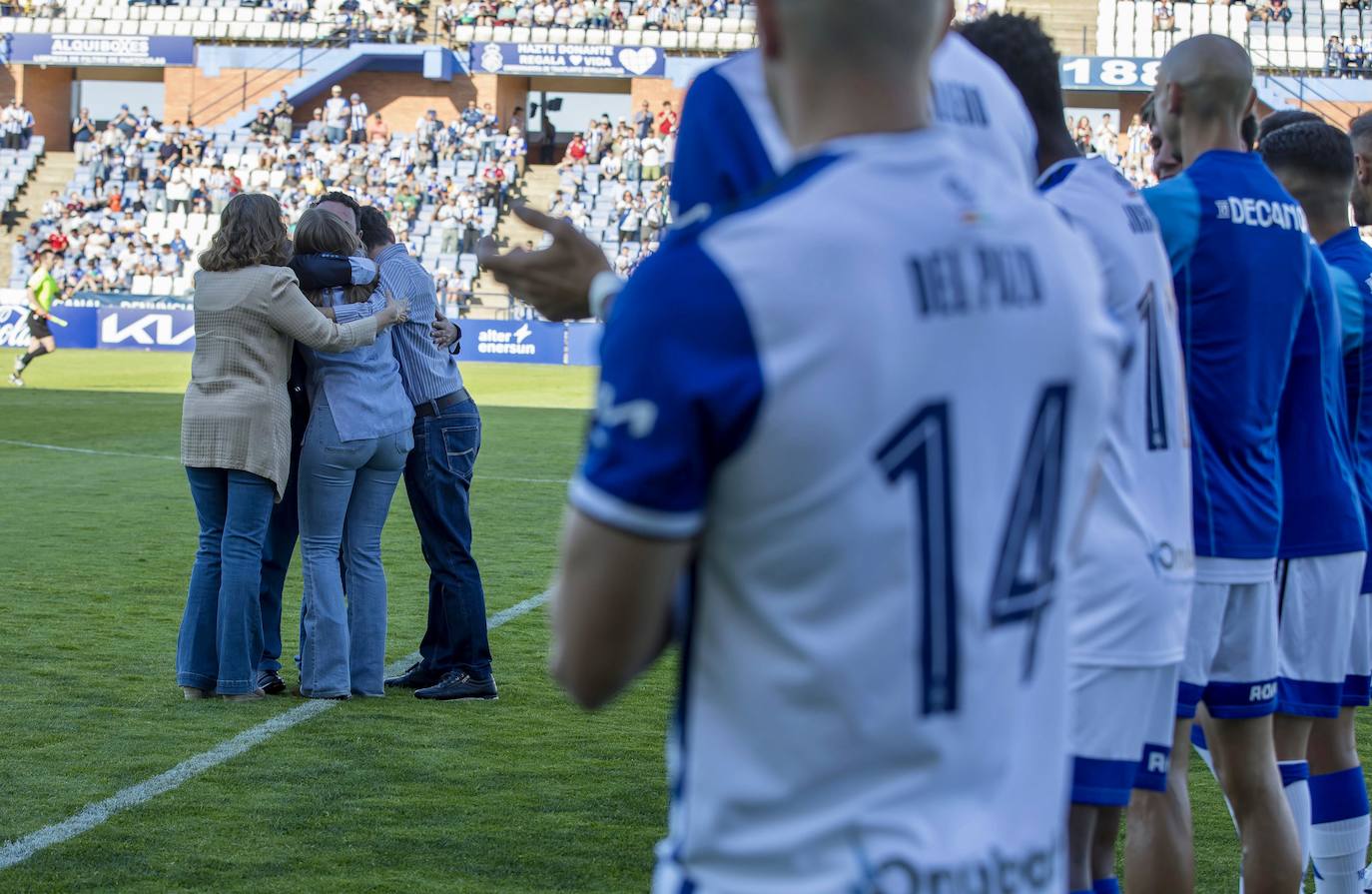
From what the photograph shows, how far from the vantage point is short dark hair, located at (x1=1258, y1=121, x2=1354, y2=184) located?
421 centimetres

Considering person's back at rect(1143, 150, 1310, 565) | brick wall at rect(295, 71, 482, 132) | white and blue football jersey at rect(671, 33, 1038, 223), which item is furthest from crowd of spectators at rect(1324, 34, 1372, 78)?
white and blue football jersey at rect(671, 33, 1038, 223)

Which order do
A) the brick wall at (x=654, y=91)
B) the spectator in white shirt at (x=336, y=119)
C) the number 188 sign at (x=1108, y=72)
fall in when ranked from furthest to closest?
the brick wall at (x=654, y=91) → the spectator in white shirt at (x=336, y=119) → the number 188 sign at (x=1108, y=72)

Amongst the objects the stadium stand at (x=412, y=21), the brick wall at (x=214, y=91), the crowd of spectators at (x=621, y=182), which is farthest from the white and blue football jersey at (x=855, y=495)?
the brick wall at (x=214, y=91)

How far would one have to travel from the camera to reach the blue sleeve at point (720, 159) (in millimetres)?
2311

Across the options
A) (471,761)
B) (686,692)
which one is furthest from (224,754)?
(686,692)

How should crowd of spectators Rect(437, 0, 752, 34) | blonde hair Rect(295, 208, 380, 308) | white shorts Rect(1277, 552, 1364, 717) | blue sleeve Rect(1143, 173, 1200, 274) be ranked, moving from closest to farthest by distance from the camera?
blue sleeve Rect(1143, 173, 1200, 274) < white shorts Rect(1277, 552, 1364, 717) < blonde hair Rect(295, 208, 380, 308) < crowd of spectators Rect(437, 0, 752, 34)

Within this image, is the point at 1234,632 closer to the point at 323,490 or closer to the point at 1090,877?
the point at 1090,877

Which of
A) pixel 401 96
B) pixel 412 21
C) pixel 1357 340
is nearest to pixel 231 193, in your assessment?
pixel 401 96

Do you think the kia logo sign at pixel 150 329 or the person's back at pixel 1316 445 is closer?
the person's back at pixel 1316 445

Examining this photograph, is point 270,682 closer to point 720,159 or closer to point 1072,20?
point 720,159

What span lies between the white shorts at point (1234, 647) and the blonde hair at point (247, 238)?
14.3ft

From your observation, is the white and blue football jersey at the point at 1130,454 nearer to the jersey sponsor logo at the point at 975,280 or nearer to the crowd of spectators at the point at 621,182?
the jersey sponsor logo at the point at 975,280

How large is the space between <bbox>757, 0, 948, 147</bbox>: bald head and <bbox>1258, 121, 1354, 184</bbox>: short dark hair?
2.90 m

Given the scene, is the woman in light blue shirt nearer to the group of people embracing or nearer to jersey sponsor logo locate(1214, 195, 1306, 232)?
the group of people embracing
